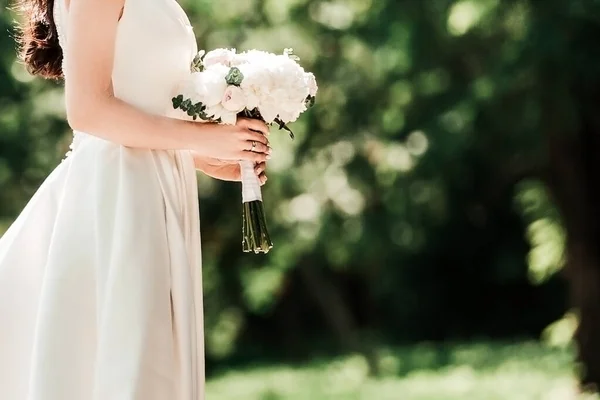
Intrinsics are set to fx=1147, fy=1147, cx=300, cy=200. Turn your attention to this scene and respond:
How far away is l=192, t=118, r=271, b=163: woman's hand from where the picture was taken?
8.54 ft

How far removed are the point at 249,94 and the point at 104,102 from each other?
12.9 inches

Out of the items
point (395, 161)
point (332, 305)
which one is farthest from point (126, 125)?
point (332, 305)

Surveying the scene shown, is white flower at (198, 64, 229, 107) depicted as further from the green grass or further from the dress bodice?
the green grass

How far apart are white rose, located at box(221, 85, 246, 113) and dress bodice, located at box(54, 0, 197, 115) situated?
0.46ft

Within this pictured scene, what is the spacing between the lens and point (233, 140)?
8.64 ft

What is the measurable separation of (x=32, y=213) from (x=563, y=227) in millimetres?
6331

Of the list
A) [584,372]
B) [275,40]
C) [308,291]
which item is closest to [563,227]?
[584,372]

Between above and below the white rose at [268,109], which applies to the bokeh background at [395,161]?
above

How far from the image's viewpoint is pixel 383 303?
16.2 m

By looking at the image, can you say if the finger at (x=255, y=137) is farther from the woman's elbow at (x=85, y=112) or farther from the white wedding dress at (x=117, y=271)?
the woman's elbow at (x=85, y=112)

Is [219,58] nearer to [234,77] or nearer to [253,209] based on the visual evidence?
[234,77]

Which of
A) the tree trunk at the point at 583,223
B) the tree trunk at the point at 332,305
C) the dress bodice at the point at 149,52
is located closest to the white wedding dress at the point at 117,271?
the dress bodice at the point at 149,52

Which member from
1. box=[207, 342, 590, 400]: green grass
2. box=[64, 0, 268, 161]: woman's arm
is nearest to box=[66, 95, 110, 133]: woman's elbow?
box=[64, 0, 268, 161]: woman's arm

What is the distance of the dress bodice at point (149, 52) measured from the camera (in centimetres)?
256
